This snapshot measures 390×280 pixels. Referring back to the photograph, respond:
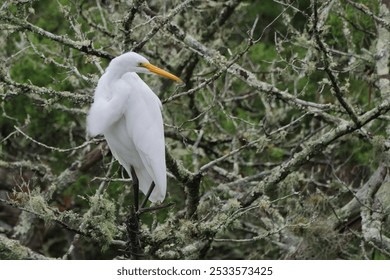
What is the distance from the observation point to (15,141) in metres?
5.93

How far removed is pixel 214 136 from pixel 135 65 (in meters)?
1.77

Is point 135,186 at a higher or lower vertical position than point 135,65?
lower

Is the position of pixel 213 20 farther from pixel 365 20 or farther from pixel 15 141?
pixel 15 141

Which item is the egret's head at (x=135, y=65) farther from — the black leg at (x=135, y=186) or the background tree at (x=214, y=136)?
the black leg at (x=135, y=186)

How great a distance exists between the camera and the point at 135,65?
3.28m

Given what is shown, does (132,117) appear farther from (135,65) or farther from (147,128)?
(135,65)

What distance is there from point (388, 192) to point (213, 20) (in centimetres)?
159

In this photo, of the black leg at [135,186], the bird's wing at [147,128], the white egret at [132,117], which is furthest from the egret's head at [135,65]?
the black leg at [135,186]

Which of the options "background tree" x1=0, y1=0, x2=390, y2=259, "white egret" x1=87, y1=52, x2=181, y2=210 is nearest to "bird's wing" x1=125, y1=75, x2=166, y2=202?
"white egret" x1=87, y1=52, x2=181, y2=210

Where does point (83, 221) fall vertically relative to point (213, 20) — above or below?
below

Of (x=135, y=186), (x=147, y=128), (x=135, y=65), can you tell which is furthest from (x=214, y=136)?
(x=135, y=65)

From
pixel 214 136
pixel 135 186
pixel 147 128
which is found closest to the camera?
pixel 147 128
